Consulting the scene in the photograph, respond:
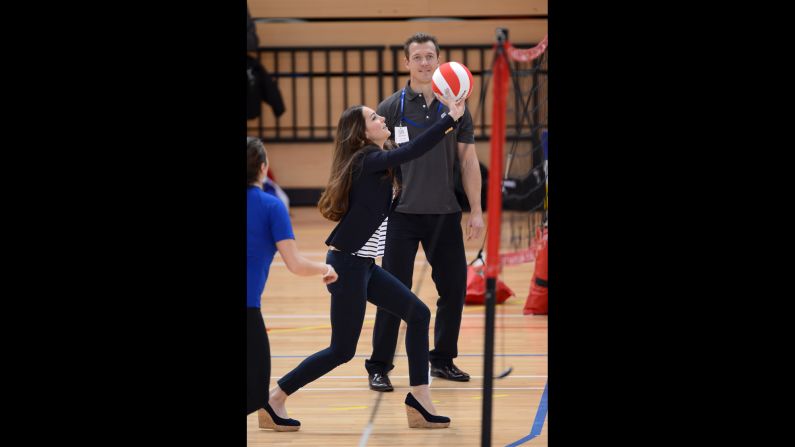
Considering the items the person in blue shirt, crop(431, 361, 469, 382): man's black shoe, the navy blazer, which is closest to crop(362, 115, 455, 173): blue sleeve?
the navy blazer

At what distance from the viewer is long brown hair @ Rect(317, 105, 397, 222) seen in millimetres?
4281

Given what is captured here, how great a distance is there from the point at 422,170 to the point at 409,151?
3.62 feet

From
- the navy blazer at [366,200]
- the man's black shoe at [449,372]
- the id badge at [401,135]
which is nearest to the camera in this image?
the navy blazer at [366,200]

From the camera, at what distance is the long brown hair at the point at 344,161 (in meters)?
4.28

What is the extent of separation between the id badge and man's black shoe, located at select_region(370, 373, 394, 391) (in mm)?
1186

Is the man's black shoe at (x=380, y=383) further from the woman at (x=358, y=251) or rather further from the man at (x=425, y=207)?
the woman at (x=358, y=251)

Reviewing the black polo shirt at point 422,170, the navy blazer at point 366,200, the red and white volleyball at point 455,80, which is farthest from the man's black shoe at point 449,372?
the red and white volleyball at point 455,80

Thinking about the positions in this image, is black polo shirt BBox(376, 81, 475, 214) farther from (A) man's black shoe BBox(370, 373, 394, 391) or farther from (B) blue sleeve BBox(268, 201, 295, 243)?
(B) blue sleeve BBox(268, 201, 295, 243)

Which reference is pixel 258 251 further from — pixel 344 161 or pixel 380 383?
pixel 380 383

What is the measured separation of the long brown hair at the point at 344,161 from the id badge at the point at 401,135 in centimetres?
75
